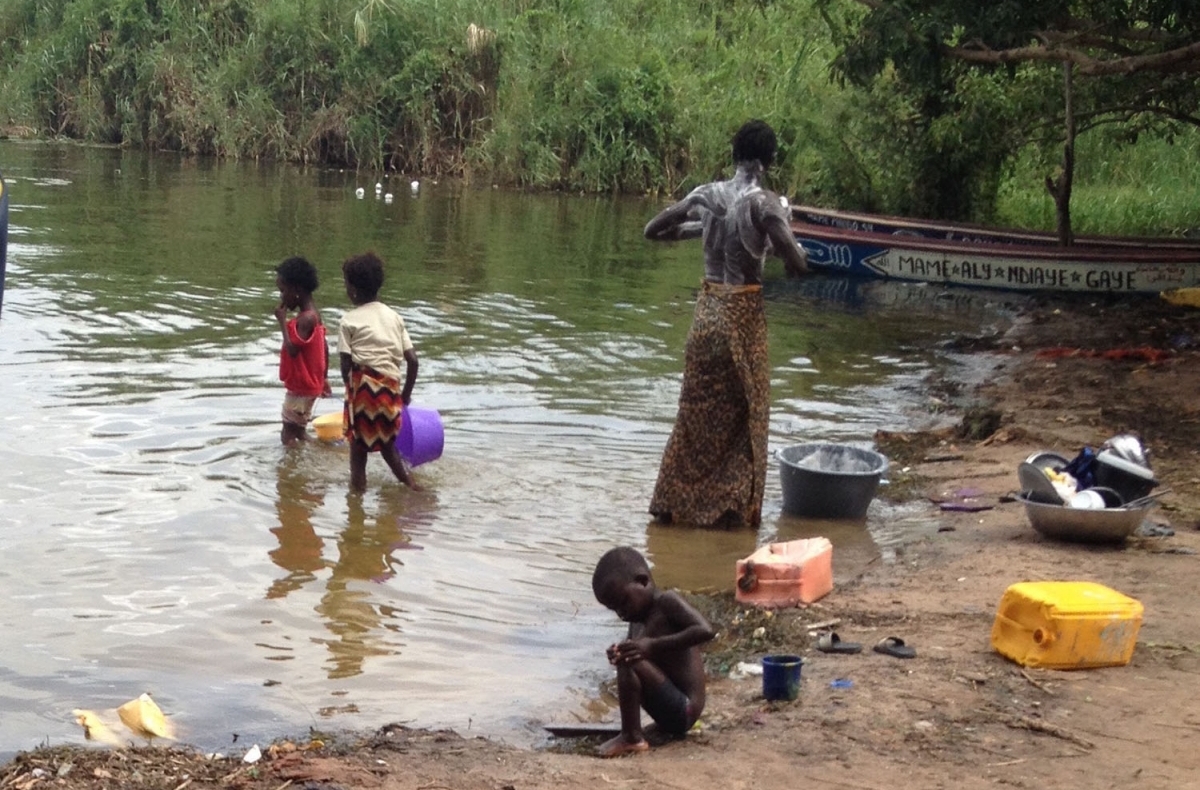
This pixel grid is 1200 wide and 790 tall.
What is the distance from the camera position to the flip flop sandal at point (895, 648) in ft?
17.1

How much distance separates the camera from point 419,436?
8.20 m

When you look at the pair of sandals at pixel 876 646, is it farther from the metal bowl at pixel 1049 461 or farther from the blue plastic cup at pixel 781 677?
the metal bowl at pixel 1049 461

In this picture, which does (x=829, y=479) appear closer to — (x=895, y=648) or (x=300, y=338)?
(x=895, y=648)

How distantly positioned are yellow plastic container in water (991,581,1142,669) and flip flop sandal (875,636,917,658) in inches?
13.4

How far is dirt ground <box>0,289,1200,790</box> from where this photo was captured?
4133mm

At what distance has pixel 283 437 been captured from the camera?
8.71 m

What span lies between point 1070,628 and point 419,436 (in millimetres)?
4186

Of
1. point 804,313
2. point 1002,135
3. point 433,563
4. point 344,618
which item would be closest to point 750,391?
point 433,563

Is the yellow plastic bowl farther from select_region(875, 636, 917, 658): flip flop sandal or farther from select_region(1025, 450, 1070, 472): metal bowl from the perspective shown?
select_region(875, 636, 917, 658): flip flop sandal

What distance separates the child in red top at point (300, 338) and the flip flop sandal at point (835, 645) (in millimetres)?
3924

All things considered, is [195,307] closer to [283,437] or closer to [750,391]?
[283,437]

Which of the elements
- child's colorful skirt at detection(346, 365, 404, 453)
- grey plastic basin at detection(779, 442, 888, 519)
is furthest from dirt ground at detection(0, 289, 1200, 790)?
child's colorful skirt at detection(346, 365, 404, 453)

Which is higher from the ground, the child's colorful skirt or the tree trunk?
the tree trunk

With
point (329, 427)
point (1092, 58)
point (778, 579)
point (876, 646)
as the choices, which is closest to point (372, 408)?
point (329, 427)
